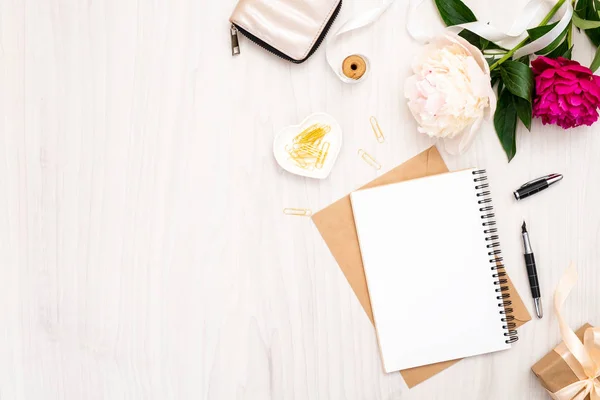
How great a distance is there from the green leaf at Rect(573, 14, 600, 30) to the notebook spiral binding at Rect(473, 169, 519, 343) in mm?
236

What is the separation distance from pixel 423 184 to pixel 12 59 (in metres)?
0.65

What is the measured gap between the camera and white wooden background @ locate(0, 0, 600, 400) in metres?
0.83

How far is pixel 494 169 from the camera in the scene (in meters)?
0.83

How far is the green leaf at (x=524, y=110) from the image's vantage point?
79 cm

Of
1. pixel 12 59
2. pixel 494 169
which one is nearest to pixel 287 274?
pixel 494 169

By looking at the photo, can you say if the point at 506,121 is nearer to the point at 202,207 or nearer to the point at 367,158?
the point at 367,158

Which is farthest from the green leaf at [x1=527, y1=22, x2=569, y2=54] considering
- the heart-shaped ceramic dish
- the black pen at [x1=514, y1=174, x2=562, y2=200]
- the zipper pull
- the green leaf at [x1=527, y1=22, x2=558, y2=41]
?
the zipper pull

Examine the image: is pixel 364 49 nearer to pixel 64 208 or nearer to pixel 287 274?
pixel 287 274

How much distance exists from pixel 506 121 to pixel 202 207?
1.54 ft

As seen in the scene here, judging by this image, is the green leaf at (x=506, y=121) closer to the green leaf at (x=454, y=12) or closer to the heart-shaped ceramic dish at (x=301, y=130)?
the green leaf at (x=454, y=12)

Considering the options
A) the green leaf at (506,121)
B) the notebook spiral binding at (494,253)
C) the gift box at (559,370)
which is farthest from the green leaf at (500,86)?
the gift box at (559,370)

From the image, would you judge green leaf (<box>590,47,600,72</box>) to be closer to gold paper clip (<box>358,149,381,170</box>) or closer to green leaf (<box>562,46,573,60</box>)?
green leaf (<box>562,46,573,60</box>)

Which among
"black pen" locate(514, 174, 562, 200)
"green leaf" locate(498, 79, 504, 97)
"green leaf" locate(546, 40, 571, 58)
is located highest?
"green leaf" locate(546, 40, 571, 58)

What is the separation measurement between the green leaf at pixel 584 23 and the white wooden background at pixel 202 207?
0.17 ft
